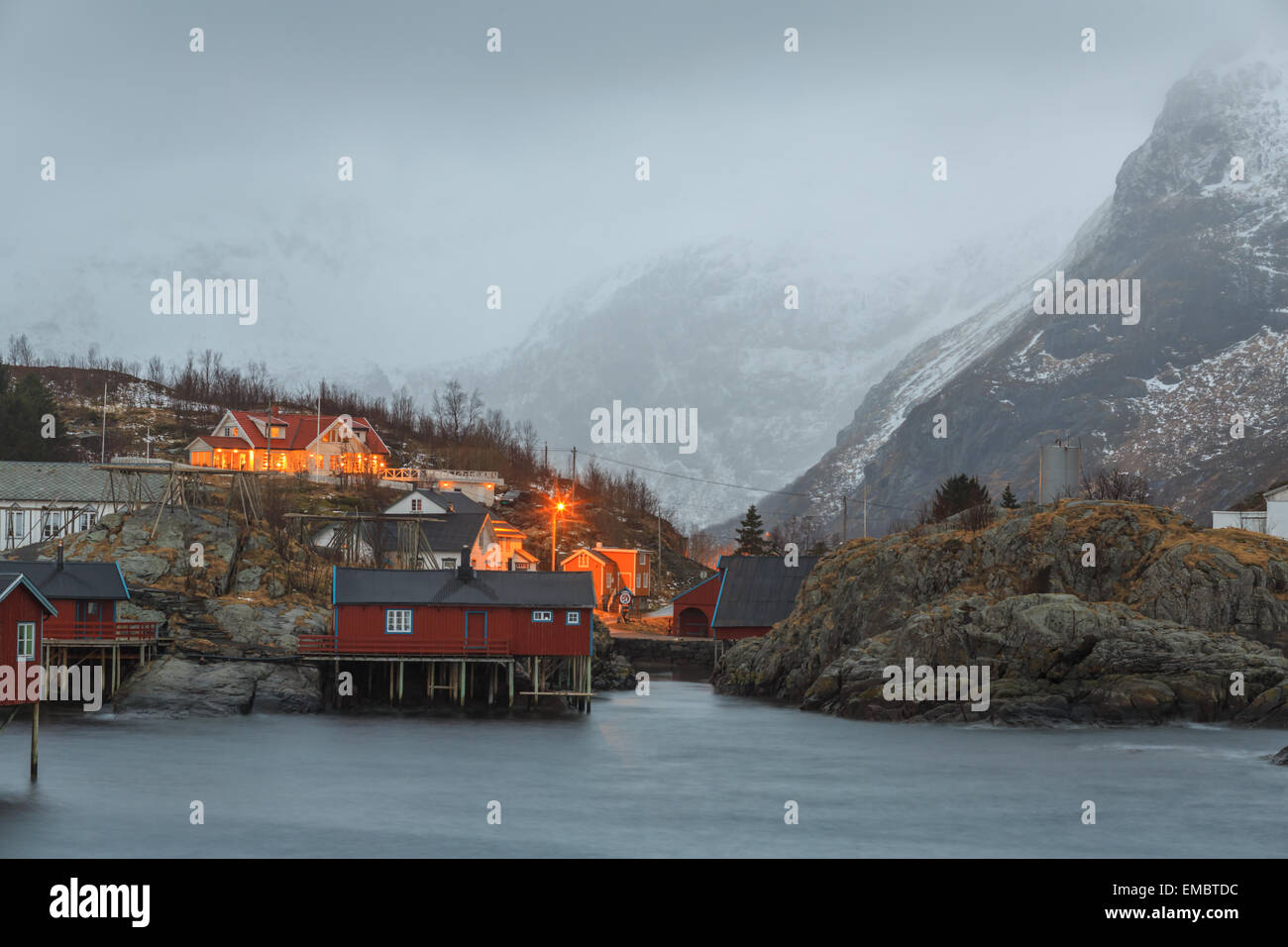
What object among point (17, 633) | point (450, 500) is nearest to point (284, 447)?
point (450, 500)

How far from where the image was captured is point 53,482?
348 feet

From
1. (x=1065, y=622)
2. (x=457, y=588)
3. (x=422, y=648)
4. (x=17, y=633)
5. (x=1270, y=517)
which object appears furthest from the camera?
(x=1270, y=517)

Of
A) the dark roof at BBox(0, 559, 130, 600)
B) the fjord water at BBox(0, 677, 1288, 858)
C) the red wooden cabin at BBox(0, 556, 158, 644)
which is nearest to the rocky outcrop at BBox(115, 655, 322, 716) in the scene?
the fjord water at BBox(0, 677, 1288, 858)

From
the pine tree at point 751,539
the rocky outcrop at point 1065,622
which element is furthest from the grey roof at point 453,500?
the rocky outcrop at point 1065,622

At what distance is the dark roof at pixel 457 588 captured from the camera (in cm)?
6769

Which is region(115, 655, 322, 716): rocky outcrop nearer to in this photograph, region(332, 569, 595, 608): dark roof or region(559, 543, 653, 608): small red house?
region(332, 569, 595, 608): dark roof

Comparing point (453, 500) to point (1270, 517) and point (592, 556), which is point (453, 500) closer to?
point (592, 556)

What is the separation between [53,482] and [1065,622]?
73273 millimetres

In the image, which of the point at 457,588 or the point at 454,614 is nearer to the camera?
the point at 454,614

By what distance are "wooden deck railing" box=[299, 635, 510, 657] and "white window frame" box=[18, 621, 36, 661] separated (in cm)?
2197

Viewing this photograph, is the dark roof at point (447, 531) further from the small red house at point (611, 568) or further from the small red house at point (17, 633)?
the small red house at point (17, 633)

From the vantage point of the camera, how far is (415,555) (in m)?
87.2

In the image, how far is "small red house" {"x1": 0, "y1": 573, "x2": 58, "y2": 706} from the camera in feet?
144

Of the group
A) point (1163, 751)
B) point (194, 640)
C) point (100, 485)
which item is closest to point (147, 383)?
point (100, 485)
